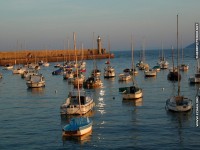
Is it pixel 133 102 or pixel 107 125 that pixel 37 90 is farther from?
pixel 107 125

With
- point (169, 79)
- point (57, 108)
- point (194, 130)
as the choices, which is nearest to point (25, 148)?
point (194, 130)

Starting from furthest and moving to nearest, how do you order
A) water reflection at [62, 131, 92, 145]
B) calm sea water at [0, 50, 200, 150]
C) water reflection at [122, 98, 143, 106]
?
water reflection at [122, 98, 143, 106] → water reflection at [62, 131, 92, 145] → calm sea water at [0, 50, 200, 150]

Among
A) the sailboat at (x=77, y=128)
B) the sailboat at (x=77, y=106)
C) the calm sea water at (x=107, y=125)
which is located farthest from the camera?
the sailboat at (x=77, y=106)

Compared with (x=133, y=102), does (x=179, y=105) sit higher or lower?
higher

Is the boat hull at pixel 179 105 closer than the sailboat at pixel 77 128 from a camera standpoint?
No

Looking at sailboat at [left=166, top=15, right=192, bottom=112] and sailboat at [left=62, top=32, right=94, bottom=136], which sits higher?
sailboat at [left=166, top=15, right=192, bottom=112]

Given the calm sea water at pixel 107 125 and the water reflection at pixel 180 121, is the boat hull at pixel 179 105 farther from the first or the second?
the calm sea water at pixel 107 125

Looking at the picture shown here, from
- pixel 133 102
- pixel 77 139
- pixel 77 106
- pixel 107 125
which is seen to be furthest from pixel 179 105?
pixel 77 139

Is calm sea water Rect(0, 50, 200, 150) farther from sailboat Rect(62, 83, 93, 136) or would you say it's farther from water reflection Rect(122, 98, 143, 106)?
sailboat Rect(62, 83, 93, 136)

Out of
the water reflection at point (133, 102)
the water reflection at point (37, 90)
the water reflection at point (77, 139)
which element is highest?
the water reflection at point (37, 90)

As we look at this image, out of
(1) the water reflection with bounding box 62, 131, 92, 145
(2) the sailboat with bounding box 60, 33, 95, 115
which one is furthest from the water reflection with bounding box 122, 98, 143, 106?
(1) the water reflection with bounding box 62, 131, 92, 145

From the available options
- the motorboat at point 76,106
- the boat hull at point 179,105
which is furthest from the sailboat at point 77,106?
the boat hull at point 179,105

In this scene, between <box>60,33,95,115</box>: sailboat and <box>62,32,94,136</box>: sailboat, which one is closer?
<box>62,32,94,136</box>: sailboat

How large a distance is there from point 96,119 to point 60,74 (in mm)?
75907
